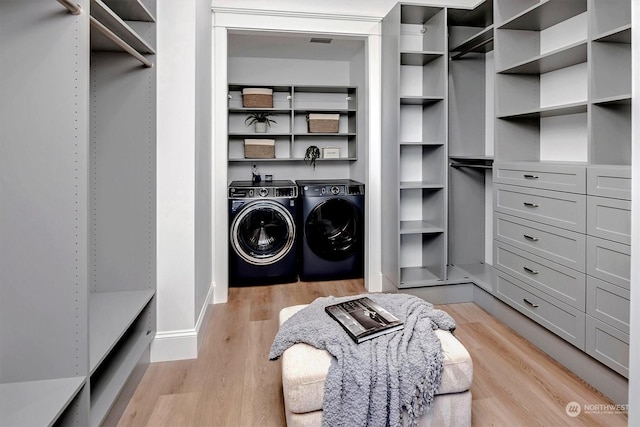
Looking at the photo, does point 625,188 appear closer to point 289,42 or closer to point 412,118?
point 412,118

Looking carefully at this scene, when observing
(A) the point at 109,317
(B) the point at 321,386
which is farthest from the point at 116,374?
(B) the point at 321,386

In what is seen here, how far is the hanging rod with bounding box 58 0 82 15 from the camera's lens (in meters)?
1.33

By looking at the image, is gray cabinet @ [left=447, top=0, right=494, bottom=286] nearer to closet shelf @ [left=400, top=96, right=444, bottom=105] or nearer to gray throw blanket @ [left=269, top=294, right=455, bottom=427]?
closet shelf @ [left=400, top=96, right=444, bottom=105]

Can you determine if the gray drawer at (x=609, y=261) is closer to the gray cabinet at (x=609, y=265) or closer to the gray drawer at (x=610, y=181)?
the gray cabinet at (x=609, y=265)

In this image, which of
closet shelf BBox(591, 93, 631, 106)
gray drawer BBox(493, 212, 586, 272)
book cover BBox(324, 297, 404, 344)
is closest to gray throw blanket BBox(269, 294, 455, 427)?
book cover BBox(324, 297, 404, 344)

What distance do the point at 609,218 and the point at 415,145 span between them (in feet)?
5.66

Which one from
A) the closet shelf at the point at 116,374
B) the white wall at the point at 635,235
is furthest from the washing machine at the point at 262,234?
the white wall at the point at 635,235

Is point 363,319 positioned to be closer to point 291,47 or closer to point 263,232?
point 263,232

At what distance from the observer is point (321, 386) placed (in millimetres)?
1520

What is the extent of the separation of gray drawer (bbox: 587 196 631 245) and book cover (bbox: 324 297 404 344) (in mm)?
1150

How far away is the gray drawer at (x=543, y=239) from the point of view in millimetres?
2197

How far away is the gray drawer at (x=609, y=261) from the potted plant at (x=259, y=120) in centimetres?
309

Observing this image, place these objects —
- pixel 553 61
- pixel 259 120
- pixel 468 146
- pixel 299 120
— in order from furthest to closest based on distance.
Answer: pixel 299 120
pixel 259 120
pixel 468 146
pixel 553 61

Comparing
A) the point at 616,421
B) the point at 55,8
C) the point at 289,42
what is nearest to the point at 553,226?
the point at 616,421
